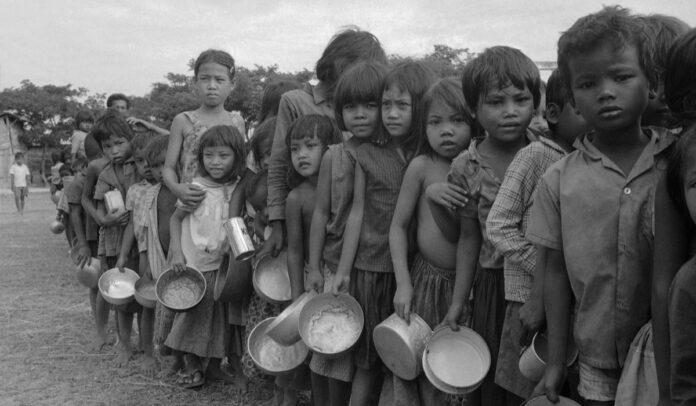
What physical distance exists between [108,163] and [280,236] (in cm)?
239

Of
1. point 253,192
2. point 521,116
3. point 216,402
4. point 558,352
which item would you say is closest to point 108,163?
point 253,192

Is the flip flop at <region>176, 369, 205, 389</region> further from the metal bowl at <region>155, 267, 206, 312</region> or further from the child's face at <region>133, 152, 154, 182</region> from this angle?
the child's face at <region>133, 152, 154, 182</region>

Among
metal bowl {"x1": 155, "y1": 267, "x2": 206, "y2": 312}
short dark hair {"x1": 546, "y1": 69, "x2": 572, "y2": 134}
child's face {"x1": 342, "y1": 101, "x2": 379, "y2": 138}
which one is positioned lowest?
metal bowl {"x1": 155, "y1": 267, "x2": 206, "y2": 312}

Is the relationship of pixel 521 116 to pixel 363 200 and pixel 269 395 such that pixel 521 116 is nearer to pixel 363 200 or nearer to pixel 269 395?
pixel 363 200

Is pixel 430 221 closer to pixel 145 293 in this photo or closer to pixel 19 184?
pixel 145 293

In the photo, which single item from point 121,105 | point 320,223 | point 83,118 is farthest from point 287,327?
point 83,118

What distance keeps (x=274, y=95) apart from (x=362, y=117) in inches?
61.1

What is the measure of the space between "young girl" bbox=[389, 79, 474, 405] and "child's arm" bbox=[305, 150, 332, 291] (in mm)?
424

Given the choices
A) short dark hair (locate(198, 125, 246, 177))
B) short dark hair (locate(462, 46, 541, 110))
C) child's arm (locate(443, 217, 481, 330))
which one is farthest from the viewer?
short dark hair (locate(198, 125, 246, 177))

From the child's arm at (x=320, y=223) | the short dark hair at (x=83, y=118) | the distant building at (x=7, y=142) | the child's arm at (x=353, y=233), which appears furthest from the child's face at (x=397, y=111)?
the distant building at (x=7, y=142)

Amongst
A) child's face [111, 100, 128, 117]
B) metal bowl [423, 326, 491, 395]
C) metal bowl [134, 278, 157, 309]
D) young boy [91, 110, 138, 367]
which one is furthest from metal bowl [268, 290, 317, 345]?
child's face [111, 100, 128, 117]

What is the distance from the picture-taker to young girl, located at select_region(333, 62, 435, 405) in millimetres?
2844

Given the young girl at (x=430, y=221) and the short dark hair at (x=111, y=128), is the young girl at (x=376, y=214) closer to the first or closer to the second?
the young girl at (x=430, y=221)

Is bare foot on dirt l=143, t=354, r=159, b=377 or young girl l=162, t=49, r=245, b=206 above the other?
young girl l=162, t=49, r=245, b=206
